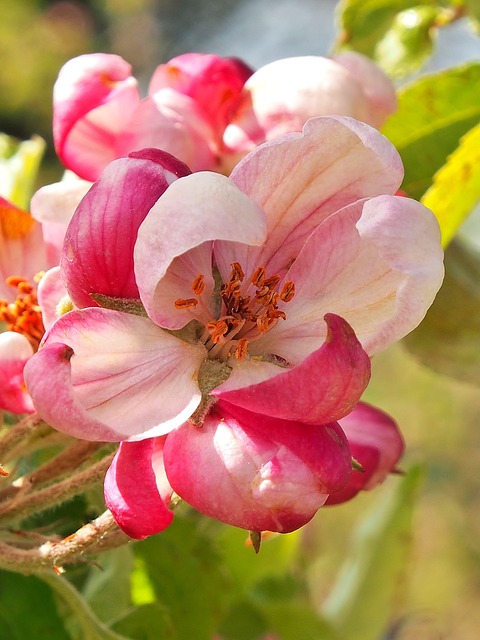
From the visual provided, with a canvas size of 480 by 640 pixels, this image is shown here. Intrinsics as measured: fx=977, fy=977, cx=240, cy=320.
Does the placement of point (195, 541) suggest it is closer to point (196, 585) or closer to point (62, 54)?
point (196, 585)

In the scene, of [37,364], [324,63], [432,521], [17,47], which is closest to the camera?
[37,364]

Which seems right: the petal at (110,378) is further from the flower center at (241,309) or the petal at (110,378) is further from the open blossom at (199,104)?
the open blossom at (199,104)

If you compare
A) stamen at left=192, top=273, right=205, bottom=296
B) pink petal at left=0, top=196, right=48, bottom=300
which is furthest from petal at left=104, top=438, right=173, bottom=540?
pink petal at left=0, top=196, right=48, bottom=300

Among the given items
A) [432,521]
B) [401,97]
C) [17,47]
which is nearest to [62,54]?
[17,47]

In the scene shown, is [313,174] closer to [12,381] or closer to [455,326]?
[12,381]

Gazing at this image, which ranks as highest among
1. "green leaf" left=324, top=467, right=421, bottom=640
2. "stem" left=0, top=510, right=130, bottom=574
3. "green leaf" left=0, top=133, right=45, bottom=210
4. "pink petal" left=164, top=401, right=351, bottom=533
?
"pink petal" left=164, top=401, right=351, bottom=533

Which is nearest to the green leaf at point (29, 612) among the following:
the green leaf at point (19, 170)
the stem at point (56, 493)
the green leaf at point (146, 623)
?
the green leaf at point (146, 623)

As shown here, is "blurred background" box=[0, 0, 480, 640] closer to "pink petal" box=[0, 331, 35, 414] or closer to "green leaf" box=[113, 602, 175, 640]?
"green leaf" box=[113, 602, 175, 640]
